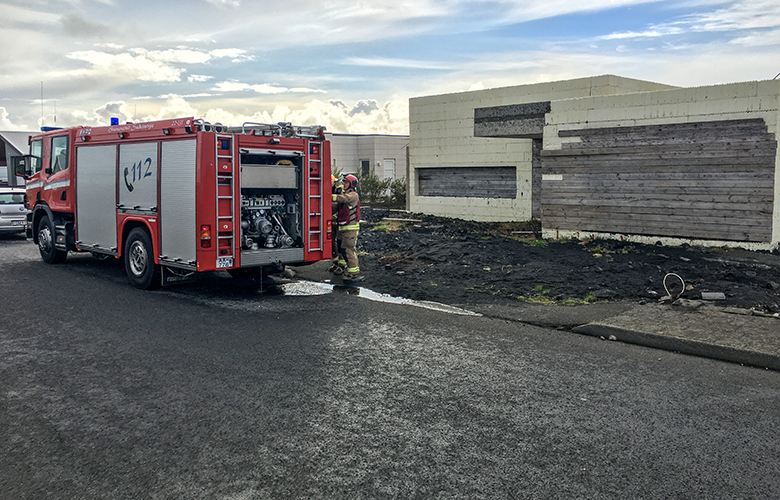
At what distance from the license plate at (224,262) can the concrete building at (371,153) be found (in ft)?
108

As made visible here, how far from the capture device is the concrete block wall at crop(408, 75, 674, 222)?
19.4m

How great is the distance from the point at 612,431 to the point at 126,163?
9.05 meters

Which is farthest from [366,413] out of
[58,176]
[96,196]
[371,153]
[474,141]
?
[371,153]

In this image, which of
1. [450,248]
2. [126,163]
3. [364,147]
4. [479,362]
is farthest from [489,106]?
[364,147]

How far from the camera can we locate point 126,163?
10.9 meters

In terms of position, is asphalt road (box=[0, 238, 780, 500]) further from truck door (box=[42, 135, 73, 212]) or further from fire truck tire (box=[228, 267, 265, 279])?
truck door (box=[42, 135, 73, 212])

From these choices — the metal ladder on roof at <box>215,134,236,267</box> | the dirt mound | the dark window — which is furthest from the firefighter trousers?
the dark window

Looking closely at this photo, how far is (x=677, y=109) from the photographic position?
13656 millimetres

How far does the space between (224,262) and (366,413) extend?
527 centimetres

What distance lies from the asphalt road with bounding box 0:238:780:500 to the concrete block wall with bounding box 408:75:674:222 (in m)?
13.1

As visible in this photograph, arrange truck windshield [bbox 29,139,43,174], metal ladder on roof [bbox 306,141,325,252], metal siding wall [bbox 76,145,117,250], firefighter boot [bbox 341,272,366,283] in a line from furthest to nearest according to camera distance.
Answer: truck windshield [bbox 29,139,43,174] < firefighter boot [bbox 341,272,366,283] < metal siding wall [bbox 76,145,117,250] < metal ladder on roof [bbox 306,141,325,252]

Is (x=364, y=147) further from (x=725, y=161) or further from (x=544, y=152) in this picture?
(x=725, y=161)

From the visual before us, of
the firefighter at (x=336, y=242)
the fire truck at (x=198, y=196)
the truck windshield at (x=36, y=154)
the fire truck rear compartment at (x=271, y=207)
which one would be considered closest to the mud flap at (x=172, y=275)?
the fire truck at (x=198, y=196)

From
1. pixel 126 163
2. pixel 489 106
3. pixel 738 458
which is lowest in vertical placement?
pixel 738 458
